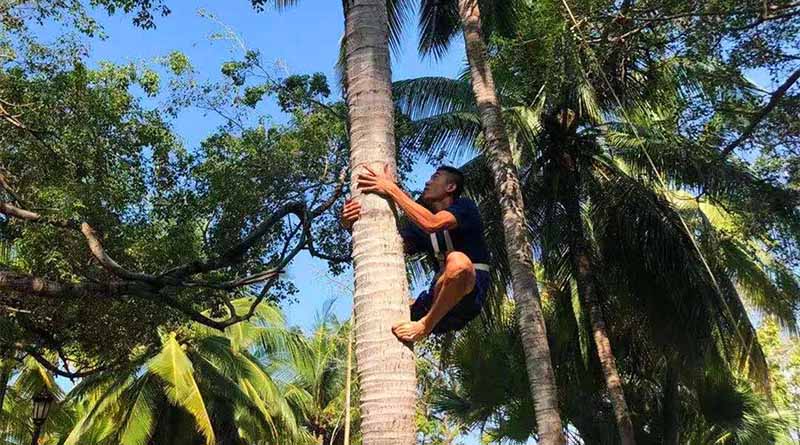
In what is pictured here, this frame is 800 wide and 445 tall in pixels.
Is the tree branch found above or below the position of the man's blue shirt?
above

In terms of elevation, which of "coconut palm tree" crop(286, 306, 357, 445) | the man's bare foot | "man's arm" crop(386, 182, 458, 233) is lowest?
the man's bare foot

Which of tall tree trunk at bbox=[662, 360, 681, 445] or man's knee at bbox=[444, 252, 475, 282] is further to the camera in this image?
tall tree trunk at bbox=[662, 360, 681, 445]

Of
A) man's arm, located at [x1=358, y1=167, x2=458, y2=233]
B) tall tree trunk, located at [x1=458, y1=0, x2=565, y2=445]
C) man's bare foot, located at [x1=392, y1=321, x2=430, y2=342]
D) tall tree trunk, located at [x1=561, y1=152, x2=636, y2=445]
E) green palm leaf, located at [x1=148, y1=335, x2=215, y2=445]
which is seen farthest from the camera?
green palm leaf, located at [x1=148, y1=335, x2=215, y2=445]

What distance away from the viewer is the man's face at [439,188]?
443 cm

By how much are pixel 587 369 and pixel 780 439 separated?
14.4 ft

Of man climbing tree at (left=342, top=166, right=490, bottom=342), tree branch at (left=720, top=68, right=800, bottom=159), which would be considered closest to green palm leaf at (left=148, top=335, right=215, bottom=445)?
tree branch at (left=720, top=68, right=800, bottom=159)

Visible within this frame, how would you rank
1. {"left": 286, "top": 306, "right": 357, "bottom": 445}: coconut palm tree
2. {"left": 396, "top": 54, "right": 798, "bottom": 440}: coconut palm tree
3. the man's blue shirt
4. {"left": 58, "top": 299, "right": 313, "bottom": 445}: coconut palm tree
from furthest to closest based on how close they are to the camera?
{"left": 286, "top": 306, "right": 357, "bottom": 445}: coconut palm tree, {"left": 58, "top": 299, "right": 313, "bottom": 445}: coconut palm tree, {"left": 396, "top": 54, "right": 798, "bottom": 440}: coconut palm tree, the man's blue shirt

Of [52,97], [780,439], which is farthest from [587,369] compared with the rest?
[52,97]

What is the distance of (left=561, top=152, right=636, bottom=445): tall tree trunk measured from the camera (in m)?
11.3

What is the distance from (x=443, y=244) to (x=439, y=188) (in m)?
0.44

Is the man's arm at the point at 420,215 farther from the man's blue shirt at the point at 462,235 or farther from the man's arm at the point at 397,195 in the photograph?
the man's blue shirt at the point at 462,235

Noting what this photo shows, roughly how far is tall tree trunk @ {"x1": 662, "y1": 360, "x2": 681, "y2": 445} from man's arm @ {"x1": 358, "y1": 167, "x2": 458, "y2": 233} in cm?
1217

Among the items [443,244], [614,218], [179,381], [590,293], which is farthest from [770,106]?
[179,381]

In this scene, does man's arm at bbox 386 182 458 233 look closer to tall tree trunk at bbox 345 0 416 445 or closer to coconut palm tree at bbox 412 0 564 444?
tall tree trunk at bbox 345 0 416 445
